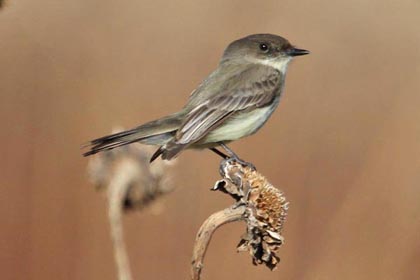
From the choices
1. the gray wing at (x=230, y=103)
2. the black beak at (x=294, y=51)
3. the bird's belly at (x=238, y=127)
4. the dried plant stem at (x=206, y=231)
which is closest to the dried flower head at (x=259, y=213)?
the dried plant stem at (x=206, y=231)

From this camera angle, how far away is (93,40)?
6176 millimetres

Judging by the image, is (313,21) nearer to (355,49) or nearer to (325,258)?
(355,49)

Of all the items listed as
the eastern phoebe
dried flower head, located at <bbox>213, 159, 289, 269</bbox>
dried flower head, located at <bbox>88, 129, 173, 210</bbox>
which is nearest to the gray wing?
the eastern phoebe

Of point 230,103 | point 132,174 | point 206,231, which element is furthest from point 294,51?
point 206,231

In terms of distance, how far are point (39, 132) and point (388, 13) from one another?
7.62 ft

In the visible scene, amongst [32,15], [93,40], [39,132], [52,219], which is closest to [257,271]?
[52,219]

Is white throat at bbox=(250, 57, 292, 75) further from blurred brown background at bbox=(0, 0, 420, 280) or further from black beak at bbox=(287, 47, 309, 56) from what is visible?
blurred brown background at bbox=(0, 0, 420, 280)

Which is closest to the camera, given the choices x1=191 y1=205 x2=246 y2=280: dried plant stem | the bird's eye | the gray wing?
x1=191 y1=205 x2=246 y2=280: dried plant stem

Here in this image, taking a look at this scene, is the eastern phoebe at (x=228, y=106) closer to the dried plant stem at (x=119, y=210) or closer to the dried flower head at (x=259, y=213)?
the dried plant stem at (x=119, y=210)

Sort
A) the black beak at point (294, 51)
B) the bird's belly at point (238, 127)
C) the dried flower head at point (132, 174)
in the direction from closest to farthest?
1. the dried flower head at point (132, 174)
2. the bird's belly at point (238, 127)
3. the black beak at point (294, 51)

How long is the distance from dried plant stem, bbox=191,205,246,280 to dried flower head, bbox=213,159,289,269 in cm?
5

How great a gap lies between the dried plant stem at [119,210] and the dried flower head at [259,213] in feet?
1.00

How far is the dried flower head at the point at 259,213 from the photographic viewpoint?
10.2ft

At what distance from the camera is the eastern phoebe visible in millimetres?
4172
